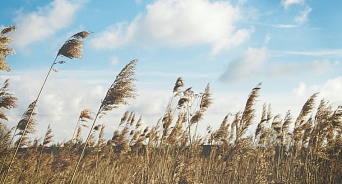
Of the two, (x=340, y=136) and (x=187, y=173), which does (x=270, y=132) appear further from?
(x=187, y=173)

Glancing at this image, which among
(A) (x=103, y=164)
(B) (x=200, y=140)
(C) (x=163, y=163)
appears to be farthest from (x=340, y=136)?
(A) (x=103, y=164)

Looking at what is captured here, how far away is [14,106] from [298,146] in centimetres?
784

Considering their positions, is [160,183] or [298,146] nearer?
[160,183]

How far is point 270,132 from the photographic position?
35.5 feet

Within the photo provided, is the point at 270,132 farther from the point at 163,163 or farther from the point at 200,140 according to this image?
the point at 163,163

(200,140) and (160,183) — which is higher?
(200,140)

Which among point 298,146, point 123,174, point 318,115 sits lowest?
point 123,174

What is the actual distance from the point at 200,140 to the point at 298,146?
2.81m

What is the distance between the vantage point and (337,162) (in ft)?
25.7

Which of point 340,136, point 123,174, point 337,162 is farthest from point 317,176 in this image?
point 123,174

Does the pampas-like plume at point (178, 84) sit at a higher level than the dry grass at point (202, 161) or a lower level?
higher

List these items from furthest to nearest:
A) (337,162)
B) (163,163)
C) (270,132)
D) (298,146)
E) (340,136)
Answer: (270,132) → (298,146) → (163,163) → (340,136) → (337,162)

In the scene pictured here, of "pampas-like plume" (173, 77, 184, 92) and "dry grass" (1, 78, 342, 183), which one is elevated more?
"pampas-like plume" (173, 77, 184, 92)

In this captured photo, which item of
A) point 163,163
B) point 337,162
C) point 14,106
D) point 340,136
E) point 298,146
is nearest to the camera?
point 14,106
